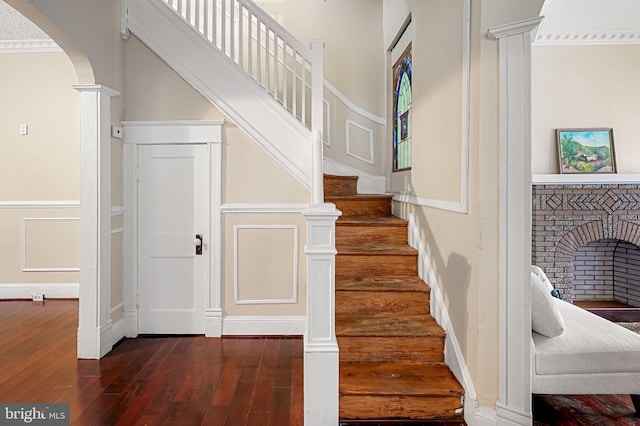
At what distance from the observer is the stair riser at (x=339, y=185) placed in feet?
13.3

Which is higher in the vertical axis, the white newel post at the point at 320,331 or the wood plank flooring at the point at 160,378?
the white newel post at the point at 320,331

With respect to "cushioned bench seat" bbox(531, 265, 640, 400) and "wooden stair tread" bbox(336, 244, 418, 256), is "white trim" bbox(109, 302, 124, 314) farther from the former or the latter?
"cushioned bench seat" bbox(531, 265, 640, 400)

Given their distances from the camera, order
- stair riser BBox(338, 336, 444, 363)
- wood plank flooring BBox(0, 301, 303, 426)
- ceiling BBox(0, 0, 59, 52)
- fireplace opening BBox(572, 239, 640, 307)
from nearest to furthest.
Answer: wood plank flooring BBox(0, 301, 303, 426) → stair riser BBox(338, 336, 444, 363) → ceiling BBox(0, 0, 59, 52) → fireplace opening BBox(572, 239, 640, 307)

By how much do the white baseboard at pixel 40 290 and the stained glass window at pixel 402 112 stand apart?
410 cm

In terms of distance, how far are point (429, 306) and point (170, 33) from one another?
3.18 m

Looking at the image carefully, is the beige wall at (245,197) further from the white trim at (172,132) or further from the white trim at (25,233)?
the white trim at (25,233)

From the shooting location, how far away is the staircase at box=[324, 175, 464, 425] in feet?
7.06

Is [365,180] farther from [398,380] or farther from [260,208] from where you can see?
[398,380]

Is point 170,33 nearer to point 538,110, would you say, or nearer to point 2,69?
point 2,69

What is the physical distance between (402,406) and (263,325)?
5.47ft

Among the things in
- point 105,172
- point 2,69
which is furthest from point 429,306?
point 2,69

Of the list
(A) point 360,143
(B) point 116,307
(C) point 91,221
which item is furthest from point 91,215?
(A) point 360,143

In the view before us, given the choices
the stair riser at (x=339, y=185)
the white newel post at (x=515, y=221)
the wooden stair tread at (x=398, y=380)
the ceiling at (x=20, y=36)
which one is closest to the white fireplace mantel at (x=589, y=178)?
the stair riser at (x=339, y=185)

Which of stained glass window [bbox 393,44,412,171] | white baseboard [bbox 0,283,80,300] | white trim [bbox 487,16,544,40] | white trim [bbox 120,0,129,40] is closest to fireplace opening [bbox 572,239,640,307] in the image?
stained glass window [bbox 393,44,412,171]
